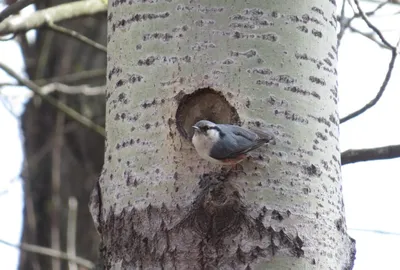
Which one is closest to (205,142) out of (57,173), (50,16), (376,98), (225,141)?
(225,141)

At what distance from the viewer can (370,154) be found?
1.85 meters

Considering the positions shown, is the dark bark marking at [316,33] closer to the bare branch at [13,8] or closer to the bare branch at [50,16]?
the bare branch at [13,8]

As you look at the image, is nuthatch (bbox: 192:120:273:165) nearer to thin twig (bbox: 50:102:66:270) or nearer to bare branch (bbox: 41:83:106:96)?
bare branch (bbox: 41:83:106:96)

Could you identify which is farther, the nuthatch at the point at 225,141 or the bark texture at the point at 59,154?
the bark texture at the point at 59,154

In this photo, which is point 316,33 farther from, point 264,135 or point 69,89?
point 69,89

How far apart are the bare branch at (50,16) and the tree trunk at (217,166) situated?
3.02 feet

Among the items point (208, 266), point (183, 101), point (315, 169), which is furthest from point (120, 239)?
point (315, 169)

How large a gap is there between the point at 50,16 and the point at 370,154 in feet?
3.99

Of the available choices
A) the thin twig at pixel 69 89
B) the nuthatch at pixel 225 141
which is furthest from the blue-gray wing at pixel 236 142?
the thin twig at pixel 69 89

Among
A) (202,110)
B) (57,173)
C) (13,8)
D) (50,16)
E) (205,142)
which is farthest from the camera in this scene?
(57,173)

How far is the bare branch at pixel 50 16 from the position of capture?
2418 mm

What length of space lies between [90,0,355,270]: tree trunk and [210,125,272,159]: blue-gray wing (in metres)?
0.04

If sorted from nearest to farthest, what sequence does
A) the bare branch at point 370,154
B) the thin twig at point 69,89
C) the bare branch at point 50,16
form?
the bare branch at point 370,154 < the bare branch at point 50,16 < the thin twig at point 69,89

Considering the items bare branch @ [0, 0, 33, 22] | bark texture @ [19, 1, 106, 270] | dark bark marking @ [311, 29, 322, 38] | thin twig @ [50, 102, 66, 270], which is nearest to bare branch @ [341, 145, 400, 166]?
dark bark marking @ [311, 29, 322, 38]
